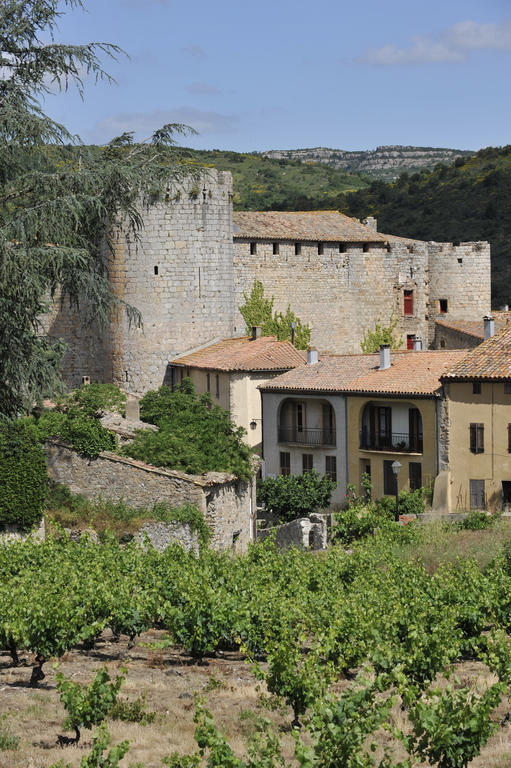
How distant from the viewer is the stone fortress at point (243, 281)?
119 ft

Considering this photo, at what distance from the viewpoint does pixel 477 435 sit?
96.1 feet

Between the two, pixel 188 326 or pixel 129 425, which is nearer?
pixel 129 425

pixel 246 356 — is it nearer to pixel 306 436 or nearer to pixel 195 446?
pixel 306 436

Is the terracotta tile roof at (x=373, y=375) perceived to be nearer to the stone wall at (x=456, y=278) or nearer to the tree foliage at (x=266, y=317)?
the tree foliage at (x=266, y=317)

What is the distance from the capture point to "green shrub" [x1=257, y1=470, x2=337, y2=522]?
30781 mm

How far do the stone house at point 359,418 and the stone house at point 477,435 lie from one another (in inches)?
25.4

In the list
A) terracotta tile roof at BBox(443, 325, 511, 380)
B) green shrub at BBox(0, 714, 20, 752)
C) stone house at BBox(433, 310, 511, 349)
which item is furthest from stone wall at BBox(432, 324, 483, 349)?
green shrub at BBox(0, 714, 20, 752)

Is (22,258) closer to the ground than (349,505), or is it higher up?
higher up

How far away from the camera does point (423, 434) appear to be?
103 ft

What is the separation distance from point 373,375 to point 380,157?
4572 inches

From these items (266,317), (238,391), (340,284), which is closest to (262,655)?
(238,391)

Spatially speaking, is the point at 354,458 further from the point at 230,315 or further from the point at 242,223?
the point at 242,223

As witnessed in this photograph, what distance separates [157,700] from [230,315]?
25819 mm

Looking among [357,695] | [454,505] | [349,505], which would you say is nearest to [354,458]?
[349,505]
